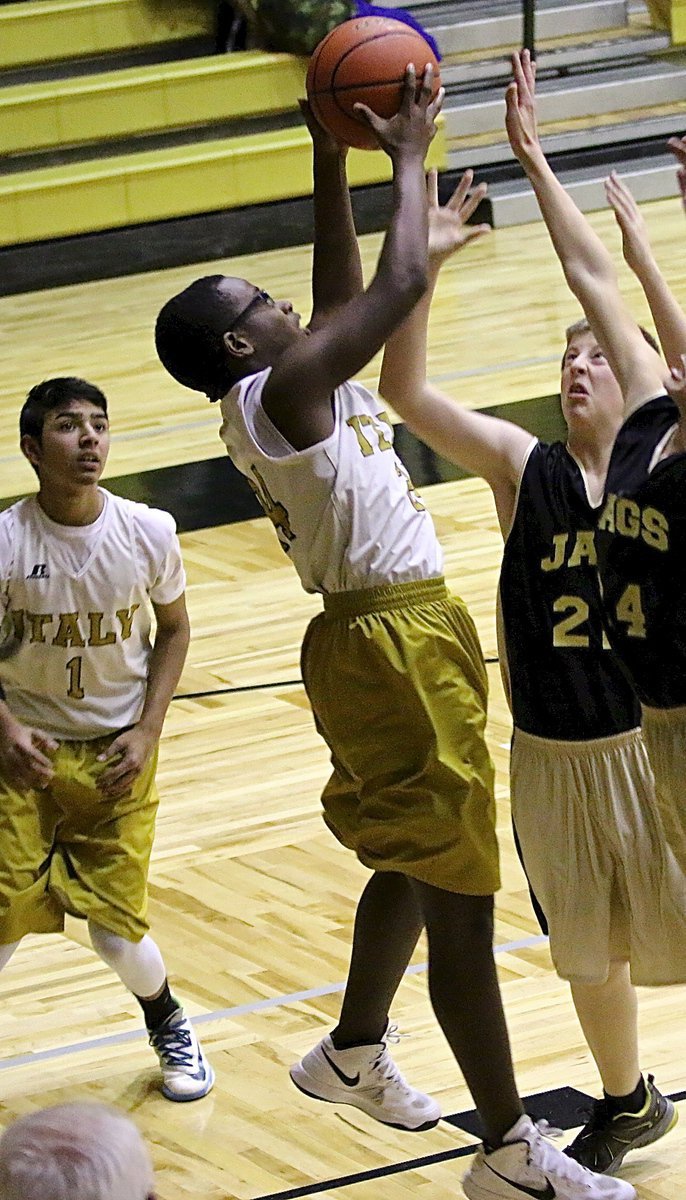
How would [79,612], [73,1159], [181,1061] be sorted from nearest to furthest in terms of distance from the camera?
[73,1159] < [79,612] < [181,1061]

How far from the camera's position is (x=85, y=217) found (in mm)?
11883

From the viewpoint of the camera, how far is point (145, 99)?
41.0 feet

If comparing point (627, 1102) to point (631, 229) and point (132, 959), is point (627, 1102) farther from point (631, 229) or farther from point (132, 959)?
point (631, 229)

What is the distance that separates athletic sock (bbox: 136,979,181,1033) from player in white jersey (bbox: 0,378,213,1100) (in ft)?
0.11

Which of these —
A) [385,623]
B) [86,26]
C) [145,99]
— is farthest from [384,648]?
[86,26]

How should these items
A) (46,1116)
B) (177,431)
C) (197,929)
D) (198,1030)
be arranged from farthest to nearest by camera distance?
(177,431) → (197,929) → (198,1030) → (46,1116)

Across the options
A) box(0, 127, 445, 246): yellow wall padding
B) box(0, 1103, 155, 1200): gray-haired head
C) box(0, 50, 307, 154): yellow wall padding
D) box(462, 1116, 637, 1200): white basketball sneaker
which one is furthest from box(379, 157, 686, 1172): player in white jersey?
box(0, 50, 307, 154): yellow wall padding

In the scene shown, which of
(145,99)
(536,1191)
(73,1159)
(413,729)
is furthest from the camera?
(145,99)

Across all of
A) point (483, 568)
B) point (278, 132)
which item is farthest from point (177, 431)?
point (278, 132)

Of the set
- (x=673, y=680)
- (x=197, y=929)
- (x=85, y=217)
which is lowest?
(x=85, y=217)

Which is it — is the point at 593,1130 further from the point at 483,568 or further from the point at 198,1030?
the point at 483,568

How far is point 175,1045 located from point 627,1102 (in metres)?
0.89

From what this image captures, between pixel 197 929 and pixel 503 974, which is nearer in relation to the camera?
pixel 503 974

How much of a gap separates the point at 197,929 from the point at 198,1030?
46cm
